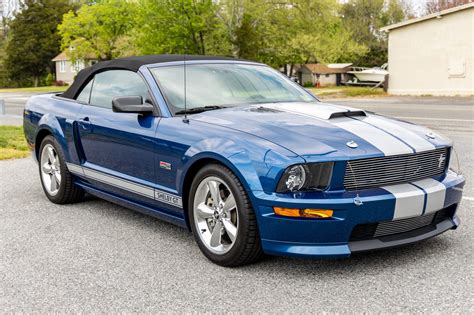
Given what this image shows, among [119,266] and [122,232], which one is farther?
[122,232]

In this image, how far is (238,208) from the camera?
3836 millimetres

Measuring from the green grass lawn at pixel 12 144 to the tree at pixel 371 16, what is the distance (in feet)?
190

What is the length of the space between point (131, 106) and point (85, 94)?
1.40m

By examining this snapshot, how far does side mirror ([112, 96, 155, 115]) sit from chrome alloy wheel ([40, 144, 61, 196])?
170 cm

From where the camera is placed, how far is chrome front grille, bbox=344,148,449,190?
371 centimetres

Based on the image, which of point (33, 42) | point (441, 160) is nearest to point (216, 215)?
point (441, 160)

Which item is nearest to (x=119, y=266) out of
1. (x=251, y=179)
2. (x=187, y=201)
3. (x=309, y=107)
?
(x=187, y=201)

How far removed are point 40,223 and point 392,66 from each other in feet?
91.2

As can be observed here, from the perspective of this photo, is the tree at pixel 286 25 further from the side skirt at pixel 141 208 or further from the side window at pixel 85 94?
the side skirt at pixel 141 208

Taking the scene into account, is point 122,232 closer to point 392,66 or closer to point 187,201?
point 187,201

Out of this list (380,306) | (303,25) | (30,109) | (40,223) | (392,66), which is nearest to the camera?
(380,306)

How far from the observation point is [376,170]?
3771 millimetres

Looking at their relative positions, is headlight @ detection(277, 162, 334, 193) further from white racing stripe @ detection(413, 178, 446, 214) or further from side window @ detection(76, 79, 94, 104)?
side window @ detection(76, 79, 94, 104)

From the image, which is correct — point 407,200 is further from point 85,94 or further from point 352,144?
point 85,94
